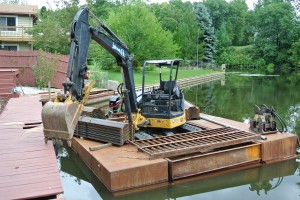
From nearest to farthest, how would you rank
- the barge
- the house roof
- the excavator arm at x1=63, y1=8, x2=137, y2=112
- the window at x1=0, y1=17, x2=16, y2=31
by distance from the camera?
the excavator arm at x1=63, y1=8, x2=137, y2=112 → the barge → the house roof → the window at x1=0, y1=17, x2=16, y2=31

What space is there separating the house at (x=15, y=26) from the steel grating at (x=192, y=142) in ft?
78.5

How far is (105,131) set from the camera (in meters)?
9.30

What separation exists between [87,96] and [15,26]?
2536 cm

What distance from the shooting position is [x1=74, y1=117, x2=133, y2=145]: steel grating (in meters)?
9.05

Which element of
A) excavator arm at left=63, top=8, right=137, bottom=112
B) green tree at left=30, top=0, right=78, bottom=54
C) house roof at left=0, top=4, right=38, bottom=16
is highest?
house roof at left=0, top=4, right=38, bottom=16

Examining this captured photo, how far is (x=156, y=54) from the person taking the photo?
35125 millimetres

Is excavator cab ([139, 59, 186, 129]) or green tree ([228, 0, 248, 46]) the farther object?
green tree ([228, 0, 248, 46])

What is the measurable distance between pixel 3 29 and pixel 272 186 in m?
28.1

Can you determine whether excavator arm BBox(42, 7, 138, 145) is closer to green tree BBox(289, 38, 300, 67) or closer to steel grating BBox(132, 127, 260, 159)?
steel grating BBox(132, 127, 260, 159)

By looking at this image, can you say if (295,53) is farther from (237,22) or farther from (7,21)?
(7,21)

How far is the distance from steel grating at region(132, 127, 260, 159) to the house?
78.5ft

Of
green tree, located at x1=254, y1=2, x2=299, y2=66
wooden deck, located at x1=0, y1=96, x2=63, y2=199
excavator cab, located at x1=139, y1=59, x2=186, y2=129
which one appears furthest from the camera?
green tree, located at x1=254, y1=2, x2=299, y2=66

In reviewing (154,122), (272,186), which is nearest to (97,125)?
(154,122)

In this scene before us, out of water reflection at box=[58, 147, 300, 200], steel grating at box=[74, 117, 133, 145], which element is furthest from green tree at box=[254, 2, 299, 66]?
steel grating at box=[74, 117, 133, 145]
